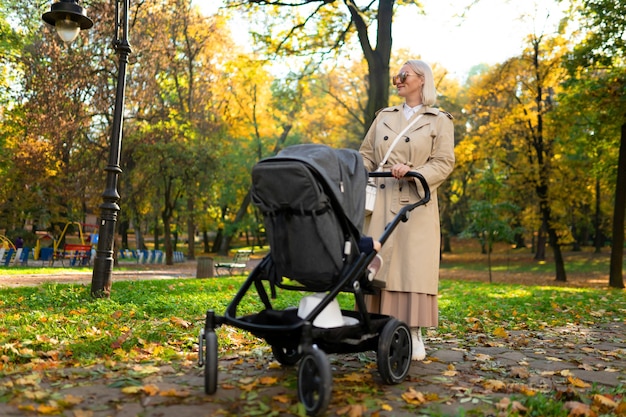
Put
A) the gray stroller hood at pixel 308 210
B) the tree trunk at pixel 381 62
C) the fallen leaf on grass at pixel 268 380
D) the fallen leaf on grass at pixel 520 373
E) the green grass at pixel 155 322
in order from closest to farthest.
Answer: the gray stroller hood at pixel 308 210 → the fallen leaf on grass at pixel 268 380 → the fallen leaf on grass at pixel 520 373 → the green grass at pixel 155 322 → the tree trunk at pixel 381 62

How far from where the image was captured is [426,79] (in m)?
4.60

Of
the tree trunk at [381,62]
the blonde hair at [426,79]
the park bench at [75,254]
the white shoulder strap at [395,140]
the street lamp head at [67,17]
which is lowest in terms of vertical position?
the park bench at [75,254]

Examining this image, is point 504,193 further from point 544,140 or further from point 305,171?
point 305,171

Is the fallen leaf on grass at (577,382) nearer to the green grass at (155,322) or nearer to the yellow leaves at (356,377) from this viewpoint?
the green grass at (155,322)

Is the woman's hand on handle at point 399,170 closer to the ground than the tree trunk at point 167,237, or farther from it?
farther from it

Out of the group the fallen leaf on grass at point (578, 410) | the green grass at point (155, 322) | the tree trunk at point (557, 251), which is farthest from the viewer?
the tree trunk at point (557, 251)

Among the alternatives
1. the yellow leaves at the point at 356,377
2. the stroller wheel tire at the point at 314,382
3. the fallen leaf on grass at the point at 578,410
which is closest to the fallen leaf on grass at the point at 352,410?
the stroller wheel tire at the point at 314,382

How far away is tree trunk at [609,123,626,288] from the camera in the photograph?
50.8ft

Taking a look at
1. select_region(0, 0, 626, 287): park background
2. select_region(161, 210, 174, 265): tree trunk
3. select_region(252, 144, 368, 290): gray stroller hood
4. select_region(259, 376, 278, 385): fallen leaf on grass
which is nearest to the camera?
select_region(252, 144, 368, 290): gray stroller hood

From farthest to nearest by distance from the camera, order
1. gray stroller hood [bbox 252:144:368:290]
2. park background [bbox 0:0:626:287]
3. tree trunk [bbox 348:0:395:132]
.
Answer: park background [bbox 0:0:626:287] < tree trunk [bbox 348:0:395:132] < gray stroller hood [bbox 252:144:368:290]

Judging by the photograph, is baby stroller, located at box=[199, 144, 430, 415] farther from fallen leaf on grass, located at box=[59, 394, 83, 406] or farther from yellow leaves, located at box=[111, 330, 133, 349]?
yellow leaves, located at box=[111, 330, 133, 349]

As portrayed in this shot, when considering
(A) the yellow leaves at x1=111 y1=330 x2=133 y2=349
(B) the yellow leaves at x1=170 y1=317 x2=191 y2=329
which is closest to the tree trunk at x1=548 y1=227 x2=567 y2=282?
(B) the yellow leaves at x1=170 y1=317 x2=191 y2=329

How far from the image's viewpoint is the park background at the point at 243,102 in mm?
14781

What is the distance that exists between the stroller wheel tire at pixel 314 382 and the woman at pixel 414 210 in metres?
1.40
